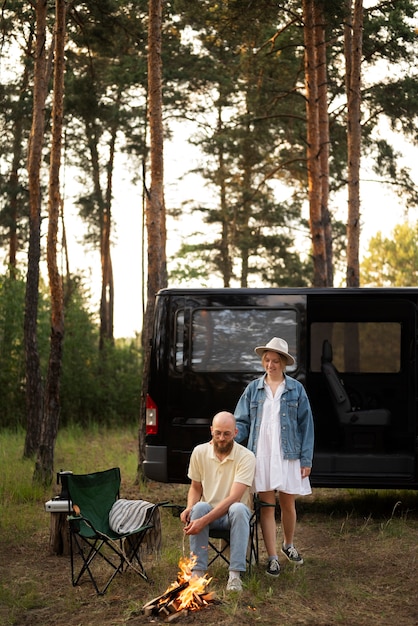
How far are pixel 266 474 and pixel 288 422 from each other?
0.37 meters

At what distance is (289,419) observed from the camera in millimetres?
6594

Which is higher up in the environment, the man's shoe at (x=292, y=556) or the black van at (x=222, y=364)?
the black van at (x=222, y=364)

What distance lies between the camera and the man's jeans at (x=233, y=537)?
5938 millimetres

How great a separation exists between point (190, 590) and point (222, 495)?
0.79 m

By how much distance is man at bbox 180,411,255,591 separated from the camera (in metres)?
5.95

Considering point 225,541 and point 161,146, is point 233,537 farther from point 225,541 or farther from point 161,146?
point 161,146

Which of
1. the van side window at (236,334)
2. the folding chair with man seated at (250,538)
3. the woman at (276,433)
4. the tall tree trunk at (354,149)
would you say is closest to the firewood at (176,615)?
the folding chair with man seated at (250,538)

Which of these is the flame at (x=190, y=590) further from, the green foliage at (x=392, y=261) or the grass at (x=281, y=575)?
the green foliage at (x=392, y=261)

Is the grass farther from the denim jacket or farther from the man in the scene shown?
Answer: the denim jacket

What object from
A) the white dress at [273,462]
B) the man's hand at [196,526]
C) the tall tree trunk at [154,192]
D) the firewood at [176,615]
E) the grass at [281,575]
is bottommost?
the grass at [281,575]

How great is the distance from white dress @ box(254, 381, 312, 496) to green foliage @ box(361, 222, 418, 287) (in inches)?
1935

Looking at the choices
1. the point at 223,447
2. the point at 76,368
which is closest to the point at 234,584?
the point at 223,447


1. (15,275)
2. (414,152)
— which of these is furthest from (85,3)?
(414,152)

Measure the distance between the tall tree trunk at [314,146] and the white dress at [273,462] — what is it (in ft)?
27.0
